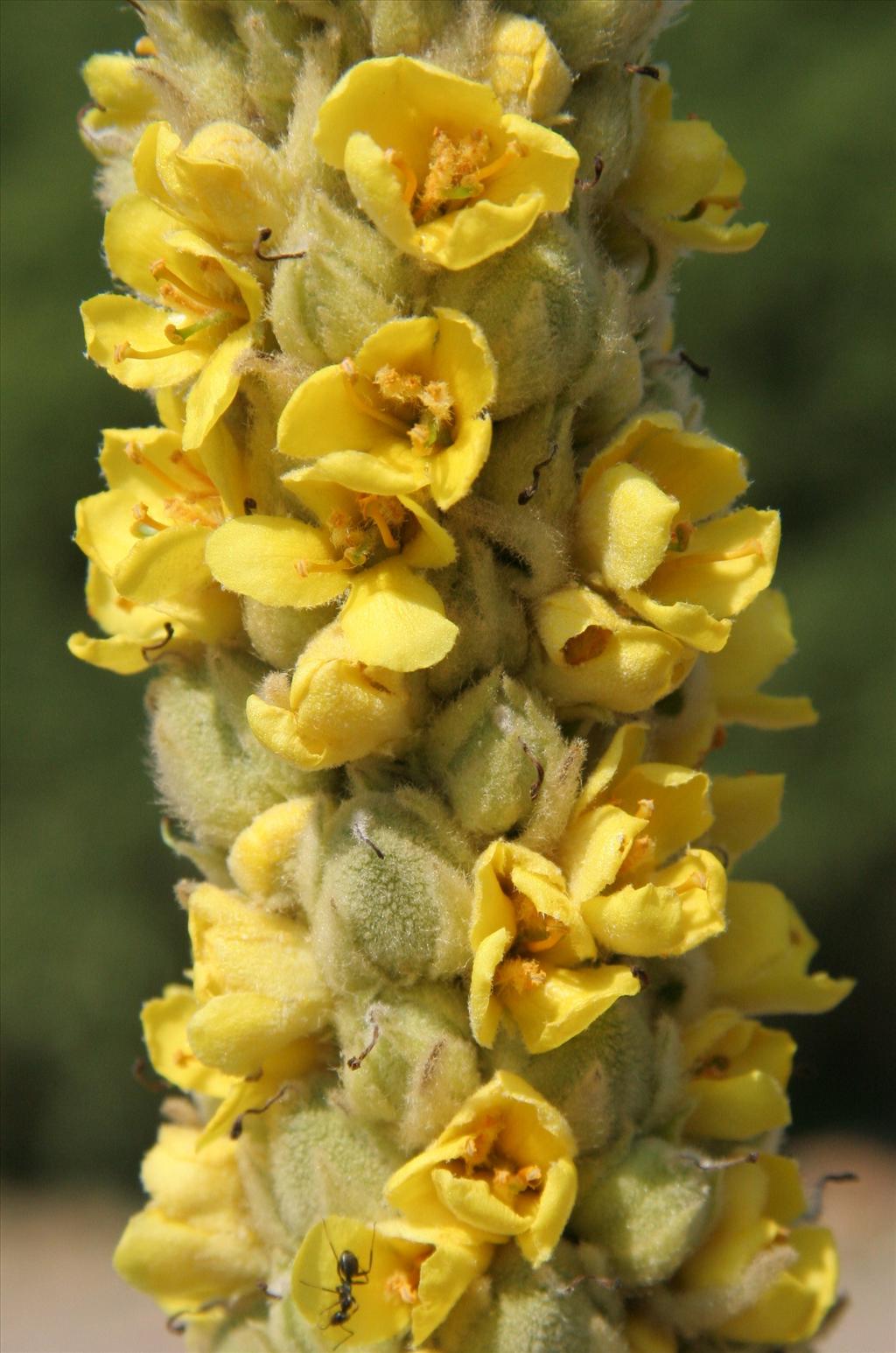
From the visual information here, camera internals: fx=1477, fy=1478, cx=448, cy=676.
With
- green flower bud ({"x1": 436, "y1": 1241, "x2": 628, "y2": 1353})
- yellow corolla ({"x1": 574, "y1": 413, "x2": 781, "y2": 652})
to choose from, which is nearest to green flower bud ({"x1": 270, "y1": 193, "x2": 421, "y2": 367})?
yellow corolla ({"x1": 574, "y1": 413, "x2": 781, "y2": 652})

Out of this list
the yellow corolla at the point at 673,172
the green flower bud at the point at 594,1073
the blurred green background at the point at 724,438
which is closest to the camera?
the green flower bud at the point at 594,1073

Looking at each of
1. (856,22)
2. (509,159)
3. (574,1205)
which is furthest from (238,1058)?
(856,22)

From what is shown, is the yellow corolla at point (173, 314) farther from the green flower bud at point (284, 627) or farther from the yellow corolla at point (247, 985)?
the yellow corolla at point (247, 985)

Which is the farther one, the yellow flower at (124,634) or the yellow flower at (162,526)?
the yellow flower at (124,634)

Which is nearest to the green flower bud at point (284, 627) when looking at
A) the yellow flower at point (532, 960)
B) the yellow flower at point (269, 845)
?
the yellow flower at point (269, 845)

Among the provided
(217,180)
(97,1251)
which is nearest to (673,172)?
(217,180)
